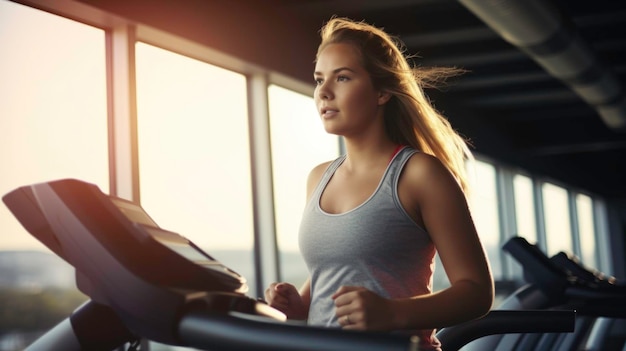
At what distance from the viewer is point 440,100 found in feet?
23.2

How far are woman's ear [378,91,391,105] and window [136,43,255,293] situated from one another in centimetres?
245

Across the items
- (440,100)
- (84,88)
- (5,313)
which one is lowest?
(5,313)

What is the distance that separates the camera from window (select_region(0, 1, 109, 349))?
3002 mm

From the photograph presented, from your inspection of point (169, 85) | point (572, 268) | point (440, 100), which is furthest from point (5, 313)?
point (440, 100)

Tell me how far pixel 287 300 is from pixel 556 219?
1097cm

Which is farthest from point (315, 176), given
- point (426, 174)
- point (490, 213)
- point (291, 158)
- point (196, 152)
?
point (490, 213)

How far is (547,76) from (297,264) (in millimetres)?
3047

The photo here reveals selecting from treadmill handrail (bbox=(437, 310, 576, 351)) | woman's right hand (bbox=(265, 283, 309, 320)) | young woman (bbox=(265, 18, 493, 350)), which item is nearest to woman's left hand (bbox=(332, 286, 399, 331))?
young woman (bbox=(265, 18, 493, 350))

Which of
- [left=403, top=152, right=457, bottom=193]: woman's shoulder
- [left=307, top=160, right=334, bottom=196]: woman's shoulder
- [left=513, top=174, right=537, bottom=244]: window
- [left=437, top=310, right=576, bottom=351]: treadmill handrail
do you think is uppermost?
[left=513, top=174, right=537, bottom=244]: window

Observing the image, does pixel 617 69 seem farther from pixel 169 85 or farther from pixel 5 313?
pixel 5 313

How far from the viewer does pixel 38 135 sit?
10.3ft

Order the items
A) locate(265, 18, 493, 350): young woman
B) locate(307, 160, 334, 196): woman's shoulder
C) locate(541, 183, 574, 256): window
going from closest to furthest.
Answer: locate(265, 18, 493, 350): young woman
locate(307, 160, 334, 196): woman's shoulder
locate(541, 183, 574, 256): window

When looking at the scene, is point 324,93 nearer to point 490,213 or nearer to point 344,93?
point 344,93

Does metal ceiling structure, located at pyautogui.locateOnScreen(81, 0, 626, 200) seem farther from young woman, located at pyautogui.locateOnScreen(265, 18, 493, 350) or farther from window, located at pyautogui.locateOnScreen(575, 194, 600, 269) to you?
window, located at pyautogui.locateOnScreen(575, 194, 600, 269)
